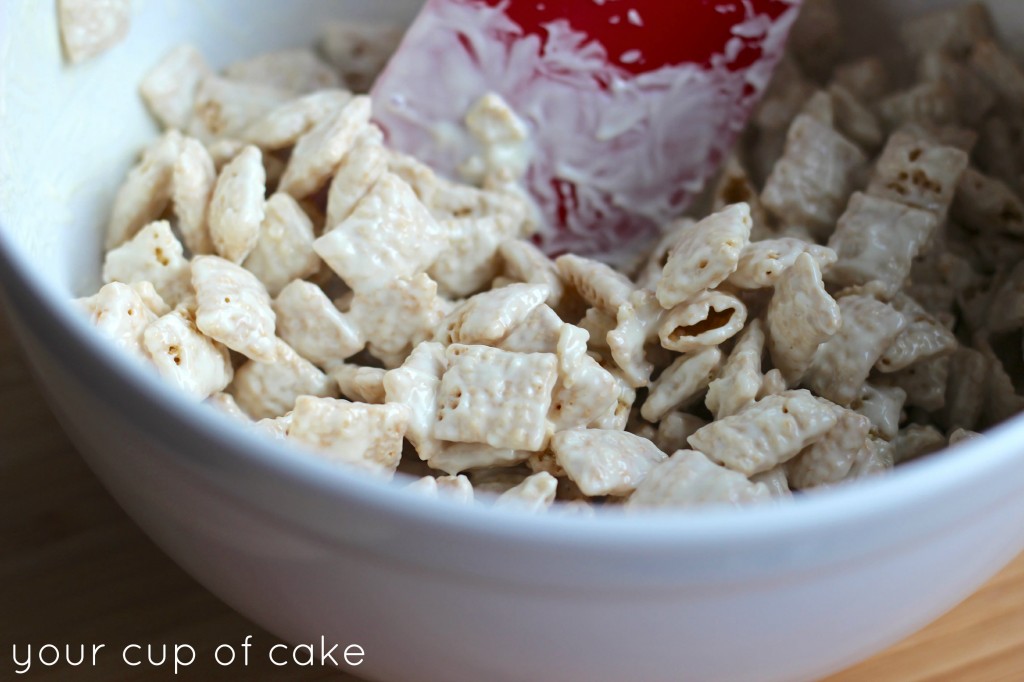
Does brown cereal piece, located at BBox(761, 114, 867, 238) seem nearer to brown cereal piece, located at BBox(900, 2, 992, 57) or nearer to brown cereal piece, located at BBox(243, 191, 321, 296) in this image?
brown cereal piece, located at BBox(900, 2, 992, 57)

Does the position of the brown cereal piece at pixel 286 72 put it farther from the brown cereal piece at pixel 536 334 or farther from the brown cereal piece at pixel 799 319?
the brown cereal piece at pixel 799 319

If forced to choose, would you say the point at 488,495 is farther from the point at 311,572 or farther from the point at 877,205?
the point at 877,205

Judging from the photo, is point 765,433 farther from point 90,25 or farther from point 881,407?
point 90,25

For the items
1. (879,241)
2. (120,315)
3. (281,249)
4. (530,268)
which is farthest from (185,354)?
(879,241)

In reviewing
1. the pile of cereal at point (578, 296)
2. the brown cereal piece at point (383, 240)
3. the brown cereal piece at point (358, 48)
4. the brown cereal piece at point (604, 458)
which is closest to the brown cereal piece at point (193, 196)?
the pile of cereal at point (578, 296)

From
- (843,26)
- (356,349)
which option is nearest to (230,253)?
(356,349)
